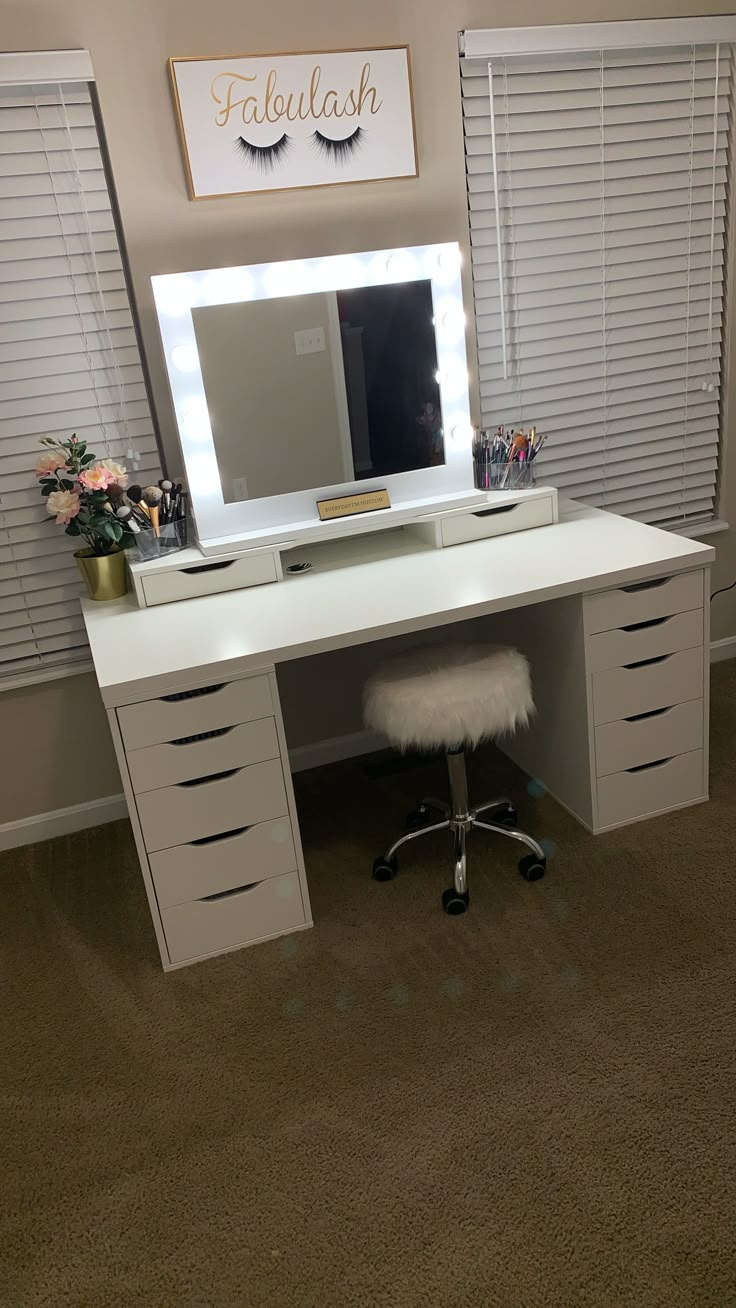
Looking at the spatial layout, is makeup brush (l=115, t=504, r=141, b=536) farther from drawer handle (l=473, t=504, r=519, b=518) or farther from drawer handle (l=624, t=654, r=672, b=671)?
drawer handle (l=624, t=654, r=672, b=671)

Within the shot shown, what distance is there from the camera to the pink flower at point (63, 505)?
2.26 meters

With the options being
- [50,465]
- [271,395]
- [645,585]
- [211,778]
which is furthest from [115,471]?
[645,585]

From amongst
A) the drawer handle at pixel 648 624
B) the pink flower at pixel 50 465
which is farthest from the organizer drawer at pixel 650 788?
the pink flower at pixel 50 465

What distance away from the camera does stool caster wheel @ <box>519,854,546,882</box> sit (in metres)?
2.21

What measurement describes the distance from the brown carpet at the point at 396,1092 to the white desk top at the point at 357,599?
0.66 metres

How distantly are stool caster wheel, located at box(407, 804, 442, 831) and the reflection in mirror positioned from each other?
0.86 m

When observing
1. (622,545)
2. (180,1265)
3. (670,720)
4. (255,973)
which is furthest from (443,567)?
(180,1265)

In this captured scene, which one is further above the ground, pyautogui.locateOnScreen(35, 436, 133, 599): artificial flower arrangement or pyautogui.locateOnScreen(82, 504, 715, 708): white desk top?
pyautogui.locateOnScreen(35, 436, 133, 599): artificial flower arrangement

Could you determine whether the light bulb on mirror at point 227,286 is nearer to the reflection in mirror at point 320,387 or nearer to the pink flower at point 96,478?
the reflection in mirror at point 320,387

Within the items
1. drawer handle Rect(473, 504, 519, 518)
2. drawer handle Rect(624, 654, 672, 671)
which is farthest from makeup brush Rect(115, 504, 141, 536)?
drawer handle Rect(624, 654, 672, 671)

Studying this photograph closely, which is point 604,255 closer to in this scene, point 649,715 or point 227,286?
point 227,286

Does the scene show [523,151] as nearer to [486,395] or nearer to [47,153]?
[486,395]

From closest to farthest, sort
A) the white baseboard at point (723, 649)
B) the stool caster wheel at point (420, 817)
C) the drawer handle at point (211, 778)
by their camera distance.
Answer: the drawer handle at point (211, 778)
the stool caster wheel at point (420, 817)
the white baseboard at point (723, 649)

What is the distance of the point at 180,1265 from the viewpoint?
56.6 inches
